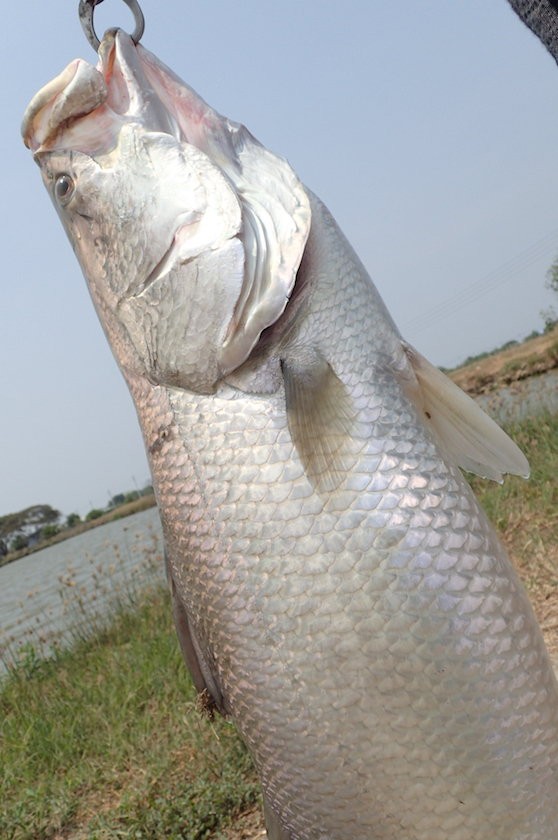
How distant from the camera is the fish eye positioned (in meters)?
2.00

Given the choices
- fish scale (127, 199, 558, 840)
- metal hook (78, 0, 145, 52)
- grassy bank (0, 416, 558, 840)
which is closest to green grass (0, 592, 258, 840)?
grassy bank (0, 416, 558, 840)

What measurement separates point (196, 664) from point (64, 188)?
1263 mm

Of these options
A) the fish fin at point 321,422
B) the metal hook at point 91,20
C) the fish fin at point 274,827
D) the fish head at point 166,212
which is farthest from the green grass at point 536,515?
the metal hook at point 91,20

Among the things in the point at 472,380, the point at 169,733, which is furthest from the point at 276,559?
the point at 472,380

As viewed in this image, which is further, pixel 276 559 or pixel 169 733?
pixel 169 733

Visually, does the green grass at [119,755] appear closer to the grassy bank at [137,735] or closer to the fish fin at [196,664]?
the grassy bank at [137,735]

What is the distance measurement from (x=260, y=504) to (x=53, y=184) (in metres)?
1.06

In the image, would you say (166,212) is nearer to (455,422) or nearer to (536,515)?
(455,422)

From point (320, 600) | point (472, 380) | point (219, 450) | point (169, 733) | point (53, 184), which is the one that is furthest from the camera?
point (472, 380)

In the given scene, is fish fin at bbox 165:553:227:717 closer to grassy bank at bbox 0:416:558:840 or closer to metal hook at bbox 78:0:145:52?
metal hook at bbox 78:0:145:52

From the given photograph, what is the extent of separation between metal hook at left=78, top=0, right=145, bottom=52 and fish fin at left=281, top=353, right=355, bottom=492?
0.99 m

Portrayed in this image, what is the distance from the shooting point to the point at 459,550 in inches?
63.9

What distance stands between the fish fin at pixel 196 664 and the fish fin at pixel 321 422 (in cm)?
54

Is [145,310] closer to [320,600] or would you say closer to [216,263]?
[216,263]
